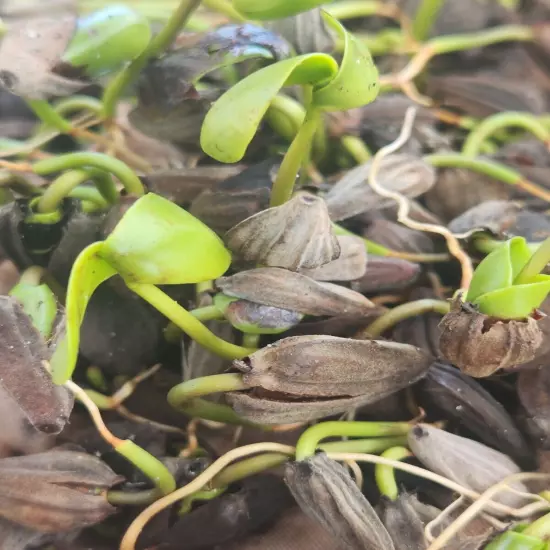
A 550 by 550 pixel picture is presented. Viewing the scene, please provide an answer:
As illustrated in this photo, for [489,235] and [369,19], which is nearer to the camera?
[489,235]

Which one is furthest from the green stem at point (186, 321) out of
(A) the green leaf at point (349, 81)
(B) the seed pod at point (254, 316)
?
(A) the green leaf at point (349, 81)

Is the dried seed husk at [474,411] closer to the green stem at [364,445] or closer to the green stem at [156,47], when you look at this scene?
the green stem at [364,445]

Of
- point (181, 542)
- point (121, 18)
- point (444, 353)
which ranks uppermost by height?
point (121, 18)

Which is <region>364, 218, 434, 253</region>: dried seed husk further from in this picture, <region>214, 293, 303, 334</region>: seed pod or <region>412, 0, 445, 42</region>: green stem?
<region>412, 0, 445, 42</region>: green stem

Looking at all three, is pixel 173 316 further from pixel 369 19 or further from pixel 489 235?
pixel 369 19

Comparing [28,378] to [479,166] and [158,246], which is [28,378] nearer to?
[158,246]

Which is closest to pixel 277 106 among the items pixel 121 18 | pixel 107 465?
pixel 121 18
